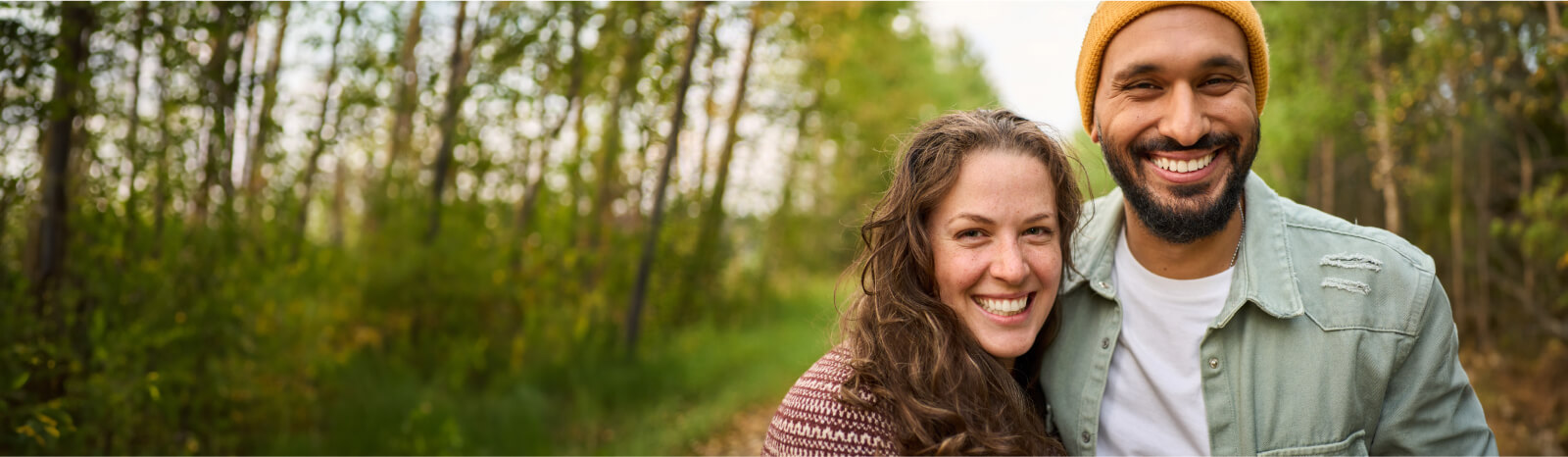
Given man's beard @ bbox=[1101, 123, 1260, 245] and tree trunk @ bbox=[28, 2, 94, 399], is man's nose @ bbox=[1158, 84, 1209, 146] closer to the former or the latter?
man's beard @ bbox=[1101, 123, 1260, 245]

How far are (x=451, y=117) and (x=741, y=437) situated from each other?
3254 millimetres

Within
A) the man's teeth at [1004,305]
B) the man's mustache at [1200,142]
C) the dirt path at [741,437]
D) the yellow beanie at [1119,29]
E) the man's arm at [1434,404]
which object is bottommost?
the dirt path at [741,437]

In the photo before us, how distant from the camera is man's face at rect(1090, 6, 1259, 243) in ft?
8.15

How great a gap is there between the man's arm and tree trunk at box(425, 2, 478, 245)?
19.3 ft

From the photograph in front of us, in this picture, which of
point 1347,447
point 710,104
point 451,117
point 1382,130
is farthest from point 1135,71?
point 1382,130

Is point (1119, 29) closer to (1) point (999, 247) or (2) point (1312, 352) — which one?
(1) point (999, 247)

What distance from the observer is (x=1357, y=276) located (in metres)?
2.47

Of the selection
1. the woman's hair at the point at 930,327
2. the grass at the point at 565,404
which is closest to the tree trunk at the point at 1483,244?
the grass at the point at 565,404

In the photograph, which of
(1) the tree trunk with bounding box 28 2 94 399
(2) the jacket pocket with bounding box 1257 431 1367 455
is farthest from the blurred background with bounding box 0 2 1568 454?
(2) the jacket pocket with bounding box 1257 431 1367 455

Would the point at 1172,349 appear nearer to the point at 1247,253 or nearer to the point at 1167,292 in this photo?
the point at 1167,292

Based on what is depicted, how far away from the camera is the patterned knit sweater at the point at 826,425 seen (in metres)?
2.12

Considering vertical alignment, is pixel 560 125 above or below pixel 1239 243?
above

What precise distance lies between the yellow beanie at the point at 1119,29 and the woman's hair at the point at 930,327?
347mm

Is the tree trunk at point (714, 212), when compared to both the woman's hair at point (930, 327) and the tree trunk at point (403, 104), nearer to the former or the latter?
the tree trunk at point (403, 104)
